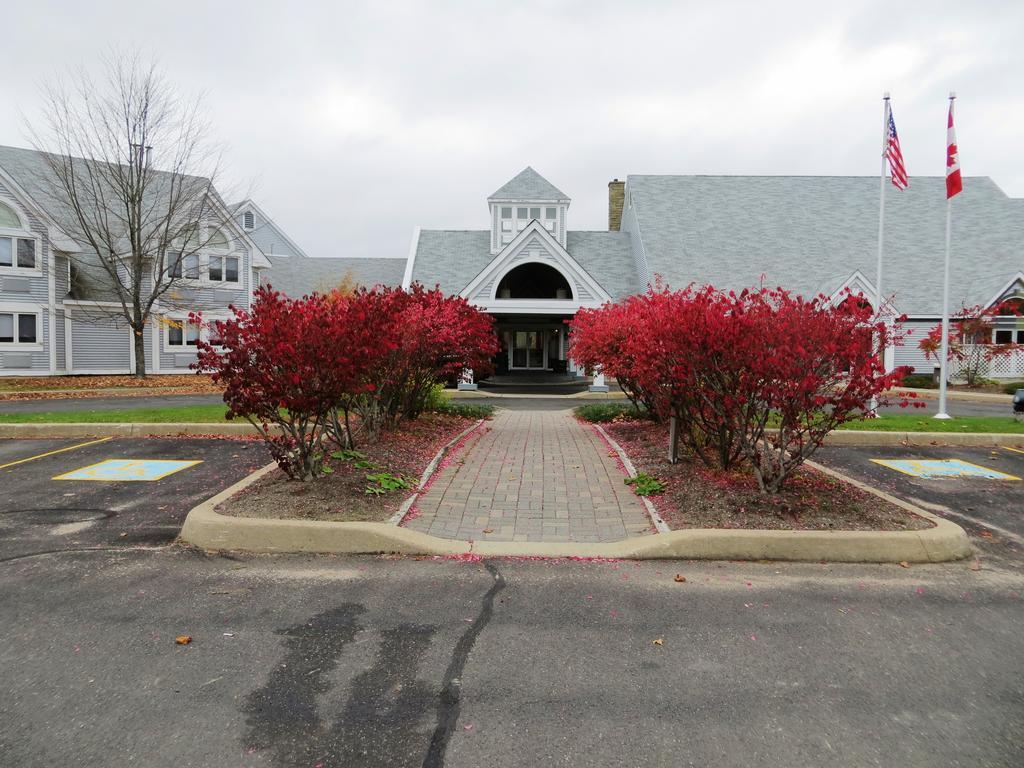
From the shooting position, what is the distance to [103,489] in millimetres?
7164

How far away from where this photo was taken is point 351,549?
17.0ft

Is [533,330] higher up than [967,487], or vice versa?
[533,330]

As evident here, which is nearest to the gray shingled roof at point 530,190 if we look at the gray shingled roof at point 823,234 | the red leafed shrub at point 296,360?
the gray shingled roof at point 823,234

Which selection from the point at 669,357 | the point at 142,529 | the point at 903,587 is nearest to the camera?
the point at 903,587

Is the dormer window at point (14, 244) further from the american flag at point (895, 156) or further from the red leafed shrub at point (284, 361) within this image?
the american flag at point (895, 156)

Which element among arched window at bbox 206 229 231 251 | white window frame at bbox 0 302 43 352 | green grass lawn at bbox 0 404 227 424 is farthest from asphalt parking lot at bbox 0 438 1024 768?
arched window at bbox 206 229 231 251

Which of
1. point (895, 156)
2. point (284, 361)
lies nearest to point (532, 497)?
point (284, 361)

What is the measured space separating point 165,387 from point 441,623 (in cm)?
2243

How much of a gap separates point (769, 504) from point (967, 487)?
11.8ft

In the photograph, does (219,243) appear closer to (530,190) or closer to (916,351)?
(530,190)

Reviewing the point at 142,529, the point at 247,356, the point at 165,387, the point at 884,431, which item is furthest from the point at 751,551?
the point at 165,387

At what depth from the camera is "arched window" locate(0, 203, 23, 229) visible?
82.7ft

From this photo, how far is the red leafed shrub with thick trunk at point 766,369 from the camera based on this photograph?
550 cm

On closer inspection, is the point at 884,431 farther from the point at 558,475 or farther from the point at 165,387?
the point at 165,387
